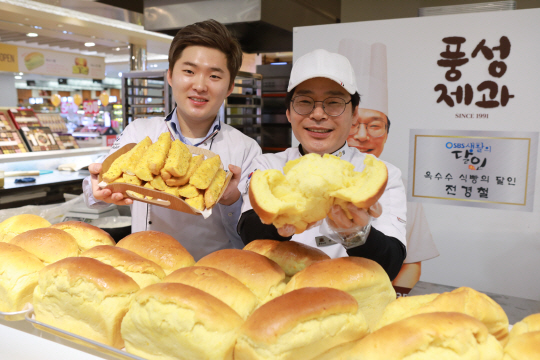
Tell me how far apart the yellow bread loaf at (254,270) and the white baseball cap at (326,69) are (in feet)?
2.53

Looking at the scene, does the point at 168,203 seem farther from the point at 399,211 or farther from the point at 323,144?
the point at 399,211

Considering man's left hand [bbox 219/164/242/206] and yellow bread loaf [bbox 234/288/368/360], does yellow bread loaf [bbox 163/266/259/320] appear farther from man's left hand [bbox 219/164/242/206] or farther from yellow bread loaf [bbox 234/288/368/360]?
man's left hand [bbox 219/164/242/206]

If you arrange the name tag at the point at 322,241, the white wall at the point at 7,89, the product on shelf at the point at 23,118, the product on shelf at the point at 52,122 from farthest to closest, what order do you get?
the white wall at the point at 7,89 < the product on shelf at the point at 52,122 < the product on shelf at the point at 23,118 < the name tag at the point at 322,241

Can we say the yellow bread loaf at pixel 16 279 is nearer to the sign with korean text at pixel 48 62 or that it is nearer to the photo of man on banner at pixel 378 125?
the photo of man on banner at pixel 378 125

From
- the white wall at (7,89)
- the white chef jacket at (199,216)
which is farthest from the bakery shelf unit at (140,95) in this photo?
the white wall at (7,89)

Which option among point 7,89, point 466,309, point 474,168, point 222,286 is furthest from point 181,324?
point 7,89

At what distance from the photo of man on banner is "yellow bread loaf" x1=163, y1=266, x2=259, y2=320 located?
246 cm

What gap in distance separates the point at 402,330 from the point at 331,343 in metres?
0.13

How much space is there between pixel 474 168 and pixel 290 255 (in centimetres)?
235

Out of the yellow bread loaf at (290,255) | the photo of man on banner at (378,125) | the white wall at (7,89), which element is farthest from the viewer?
the white wall at (7,89)

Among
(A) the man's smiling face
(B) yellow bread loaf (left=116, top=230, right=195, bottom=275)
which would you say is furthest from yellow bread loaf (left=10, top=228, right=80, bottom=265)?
(A) the man's smiling face

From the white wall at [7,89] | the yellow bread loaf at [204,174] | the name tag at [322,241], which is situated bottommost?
the name tag at [322,241]

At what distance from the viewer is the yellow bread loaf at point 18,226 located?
1280 millimetres

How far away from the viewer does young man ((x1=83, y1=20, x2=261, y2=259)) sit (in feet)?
6.13
